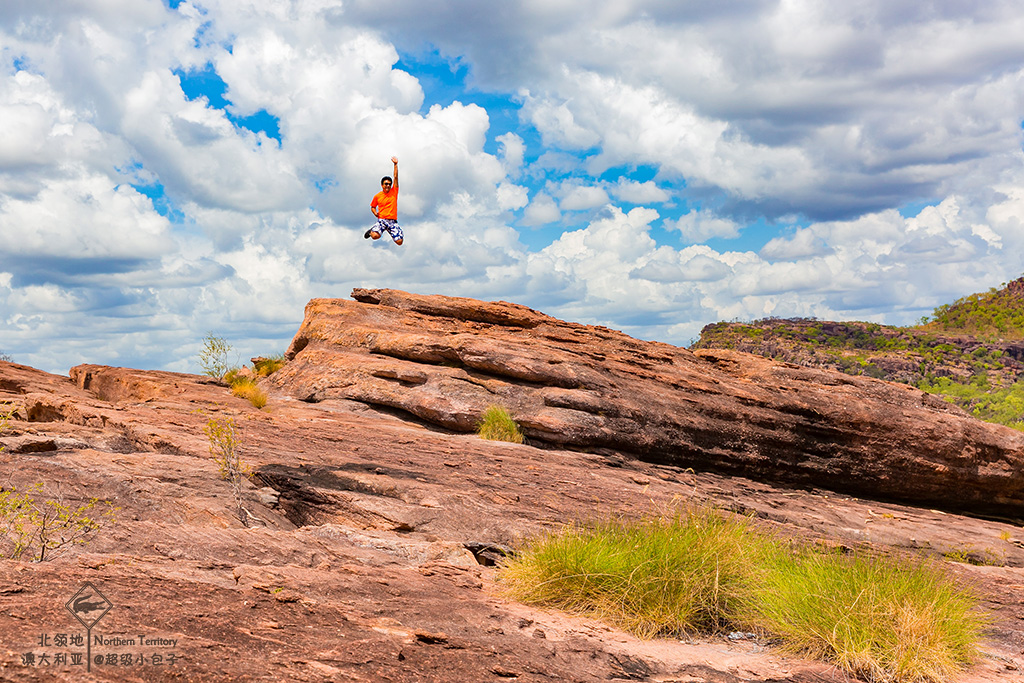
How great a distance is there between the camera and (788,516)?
40.2 ft

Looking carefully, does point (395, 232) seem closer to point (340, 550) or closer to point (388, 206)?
point (388, 206)

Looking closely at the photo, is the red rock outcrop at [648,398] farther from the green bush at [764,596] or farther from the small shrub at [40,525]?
the small shrub at [40,525]

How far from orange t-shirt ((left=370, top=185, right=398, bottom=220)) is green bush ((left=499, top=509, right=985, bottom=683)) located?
12.7 meters

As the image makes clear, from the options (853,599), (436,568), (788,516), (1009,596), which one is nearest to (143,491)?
(436,568)

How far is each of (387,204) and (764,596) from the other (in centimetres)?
1412

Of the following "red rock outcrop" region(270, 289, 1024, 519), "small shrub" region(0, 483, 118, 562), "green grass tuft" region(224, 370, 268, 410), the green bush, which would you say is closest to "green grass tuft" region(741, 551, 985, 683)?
the green bush

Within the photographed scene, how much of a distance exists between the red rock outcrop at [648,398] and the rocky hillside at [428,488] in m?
0.06

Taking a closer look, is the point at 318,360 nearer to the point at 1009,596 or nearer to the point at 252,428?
the point at 252,428

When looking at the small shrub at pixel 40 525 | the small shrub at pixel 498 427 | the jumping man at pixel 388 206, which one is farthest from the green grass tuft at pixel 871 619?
the jumping man at pixel 388 206

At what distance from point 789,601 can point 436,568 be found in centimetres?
335

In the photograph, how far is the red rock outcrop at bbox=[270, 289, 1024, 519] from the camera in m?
14.0

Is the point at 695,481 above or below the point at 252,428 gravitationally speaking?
below

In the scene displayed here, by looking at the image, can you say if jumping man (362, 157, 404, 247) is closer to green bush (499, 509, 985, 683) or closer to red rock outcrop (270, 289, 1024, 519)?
red rock outcrop (270, 289, 1024, 519)

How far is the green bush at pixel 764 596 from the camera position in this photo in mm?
6191
